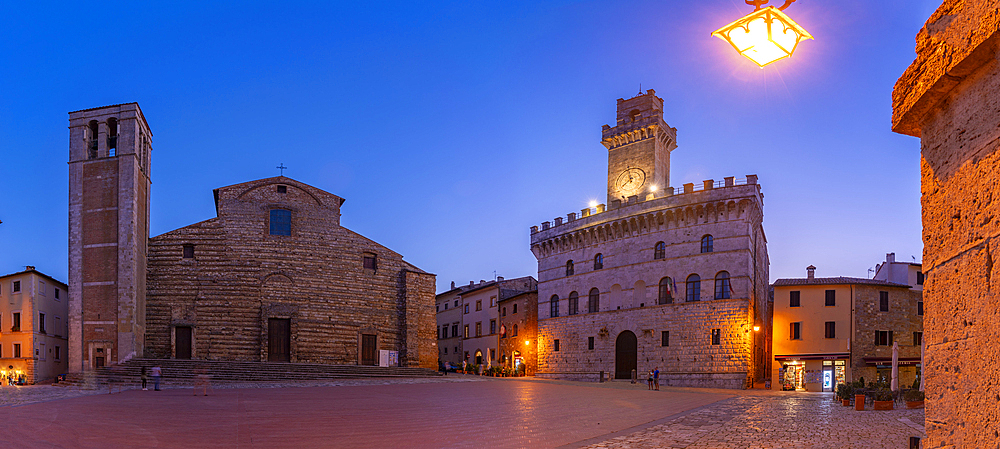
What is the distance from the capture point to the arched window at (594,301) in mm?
43031

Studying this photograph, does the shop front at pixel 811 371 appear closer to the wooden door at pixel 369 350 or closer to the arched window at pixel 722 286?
the arched window at pixel 722 286

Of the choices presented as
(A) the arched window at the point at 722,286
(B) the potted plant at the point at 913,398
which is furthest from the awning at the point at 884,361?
(B) the potted plant at the point at 913,398

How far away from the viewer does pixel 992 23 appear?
3137 mm

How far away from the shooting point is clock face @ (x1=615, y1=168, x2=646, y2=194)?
1750 inches

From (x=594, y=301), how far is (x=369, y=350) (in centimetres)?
1479

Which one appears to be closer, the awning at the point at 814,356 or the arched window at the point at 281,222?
the awning at the point at 814,356

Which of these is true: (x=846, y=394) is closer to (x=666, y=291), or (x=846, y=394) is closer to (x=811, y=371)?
(x=811, y=371)

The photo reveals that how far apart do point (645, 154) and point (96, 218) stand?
108ft

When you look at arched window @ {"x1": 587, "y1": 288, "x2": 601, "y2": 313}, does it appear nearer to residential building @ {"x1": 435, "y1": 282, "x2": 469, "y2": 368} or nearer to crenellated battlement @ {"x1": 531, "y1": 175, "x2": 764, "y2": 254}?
crenellated battlement @ {"x1": 531, "y1": 175, "x2": 764, "y2": 254}

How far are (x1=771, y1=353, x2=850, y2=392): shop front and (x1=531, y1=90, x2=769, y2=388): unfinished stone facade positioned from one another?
1513 millimetres

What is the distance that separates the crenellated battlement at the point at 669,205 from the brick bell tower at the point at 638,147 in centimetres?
173

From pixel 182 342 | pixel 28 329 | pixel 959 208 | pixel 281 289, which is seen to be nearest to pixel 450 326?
pixel 281 289

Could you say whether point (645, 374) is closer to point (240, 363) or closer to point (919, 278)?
point (919, 278)

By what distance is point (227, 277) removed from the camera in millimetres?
40219
